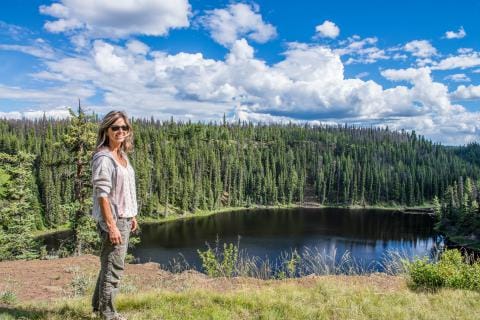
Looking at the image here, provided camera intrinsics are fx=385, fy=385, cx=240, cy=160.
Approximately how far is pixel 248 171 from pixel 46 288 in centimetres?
12715

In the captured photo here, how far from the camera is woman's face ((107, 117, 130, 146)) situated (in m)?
5.93

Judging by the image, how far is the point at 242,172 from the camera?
5074 inches

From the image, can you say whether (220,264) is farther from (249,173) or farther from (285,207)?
(249,173)

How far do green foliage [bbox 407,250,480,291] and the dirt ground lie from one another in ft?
1.43

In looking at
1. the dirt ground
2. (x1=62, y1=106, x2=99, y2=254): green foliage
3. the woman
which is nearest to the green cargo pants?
the woman

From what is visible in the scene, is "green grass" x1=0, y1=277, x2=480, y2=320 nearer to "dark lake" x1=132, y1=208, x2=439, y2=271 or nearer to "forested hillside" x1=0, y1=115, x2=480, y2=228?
"dark lake" x1=132, y1=208, x2=439, y2=271

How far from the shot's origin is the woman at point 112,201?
Answer: 5.62 metres

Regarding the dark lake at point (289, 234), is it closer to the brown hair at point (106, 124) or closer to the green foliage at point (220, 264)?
the green foliage at point (220, 264)

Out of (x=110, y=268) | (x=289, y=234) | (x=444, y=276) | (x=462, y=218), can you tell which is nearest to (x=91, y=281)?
(x=110, y=268)

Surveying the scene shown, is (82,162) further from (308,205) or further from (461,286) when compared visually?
(308,205)

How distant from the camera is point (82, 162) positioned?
21.0 m

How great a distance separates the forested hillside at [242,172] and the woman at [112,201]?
81821mm

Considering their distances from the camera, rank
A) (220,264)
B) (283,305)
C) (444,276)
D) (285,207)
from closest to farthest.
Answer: (283,305)
(444,276)
(220,264)
(285,207)

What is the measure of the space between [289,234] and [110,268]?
68877 mm
